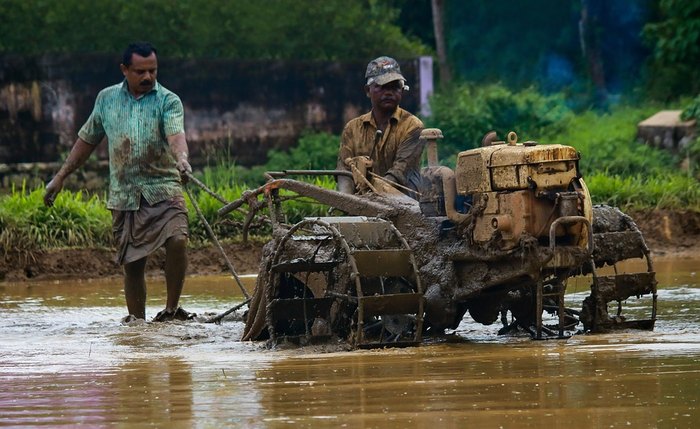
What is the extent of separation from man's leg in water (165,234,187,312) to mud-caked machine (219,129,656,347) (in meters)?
1.19

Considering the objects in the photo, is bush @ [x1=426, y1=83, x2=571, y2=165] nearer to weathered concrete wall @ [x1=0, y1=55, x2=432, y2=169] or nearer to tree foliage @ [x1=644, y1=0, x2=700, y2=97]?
weathered concrete wall @ [x1=0, y1=55, x2=432, y2=169]

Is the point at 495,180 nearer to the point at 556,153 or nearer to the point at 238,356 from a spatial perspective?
the point at 556,153

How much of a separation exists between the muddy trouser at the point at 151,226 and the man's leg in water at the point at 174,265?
5 cm

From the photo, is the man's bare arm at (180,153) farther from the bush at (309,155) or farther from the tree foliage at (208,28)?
the tree foliage at (208,28)

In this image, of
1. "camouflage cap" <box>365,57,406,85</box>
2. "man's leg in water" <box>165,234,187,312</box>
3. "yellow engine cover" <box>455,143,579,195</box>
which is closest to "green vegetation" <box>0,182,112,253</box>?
"man's leg in water" <box>165,234,187,312</box>

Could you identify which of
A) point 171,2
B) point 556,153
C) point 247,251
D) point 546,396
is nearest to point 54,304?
point 247,251

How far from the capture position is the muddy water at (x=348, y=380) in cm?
671

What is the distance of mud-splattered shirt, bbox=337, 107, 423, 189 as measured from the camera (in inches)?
432

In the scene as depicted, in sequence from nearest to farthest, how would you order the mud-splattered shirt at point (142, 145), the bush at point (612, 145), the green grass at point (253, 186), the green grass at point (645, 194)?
1. the mud-splattered shirt at point (142, 145)
2. the green grass at point (253, 186)
3. the green grass at point (645, 194)
4. the bush at point (612, 145)

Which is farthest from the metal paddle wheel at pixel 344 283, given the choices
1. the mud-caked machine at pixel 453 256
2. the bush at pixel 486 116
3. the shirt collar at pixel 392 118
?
the bush at pixel 486 116

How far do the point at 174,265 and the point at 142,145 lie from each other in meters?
0.96

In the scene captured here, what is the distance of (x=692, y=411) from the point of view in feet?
21.6

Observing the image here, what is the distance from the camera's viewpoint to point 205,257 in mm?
16703

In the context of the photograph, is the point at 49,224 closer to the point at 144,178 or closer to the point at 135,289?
the point at 135,289
